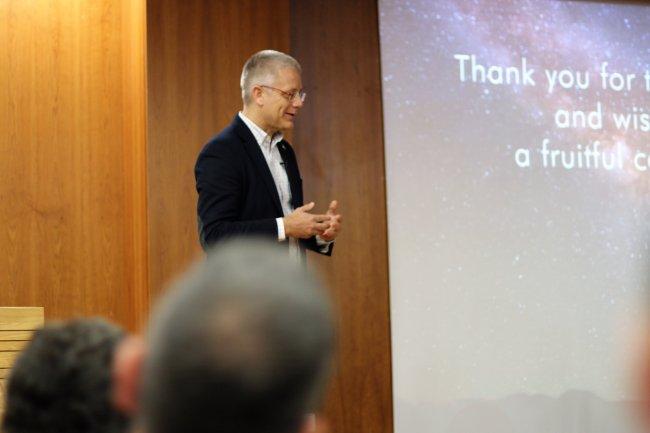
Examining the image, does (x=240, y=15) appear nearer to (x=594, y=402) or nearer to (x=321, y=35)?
(x=321, y=35)

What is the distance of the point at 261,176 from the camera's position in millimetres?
3340

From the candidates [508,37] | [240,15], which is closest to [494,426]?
[508,37]

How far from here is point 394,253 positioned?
16.2 ft

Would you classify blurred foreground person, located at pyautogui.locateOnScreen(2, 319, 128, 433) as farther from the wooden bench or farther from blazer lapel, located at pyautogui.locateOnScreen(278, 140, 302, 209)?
the wooden bench

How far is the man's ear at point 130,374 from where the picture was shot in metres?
0.57

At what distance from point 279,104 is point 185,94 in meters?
1.19

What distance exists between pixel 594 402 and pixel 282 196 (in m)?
2.47

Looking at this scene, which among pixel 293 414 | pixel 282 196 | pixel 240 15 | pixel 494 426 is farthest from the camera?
pixel 494 426

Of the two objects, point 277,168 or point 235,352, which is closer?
point 235,352

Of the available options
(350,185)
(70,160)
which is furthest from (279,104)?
(70,160)

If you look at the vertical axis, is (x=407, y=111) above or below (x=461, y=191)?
above

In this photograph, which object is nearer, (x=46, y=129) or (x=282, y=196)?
(x=282, y=196)

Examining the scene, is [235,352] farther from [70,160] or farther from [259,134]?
[70,160]

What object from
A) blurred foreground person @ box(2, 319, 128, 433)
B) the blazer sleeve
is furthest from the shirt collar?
blurred foreground person @ box(2, 319, 128, 433)
